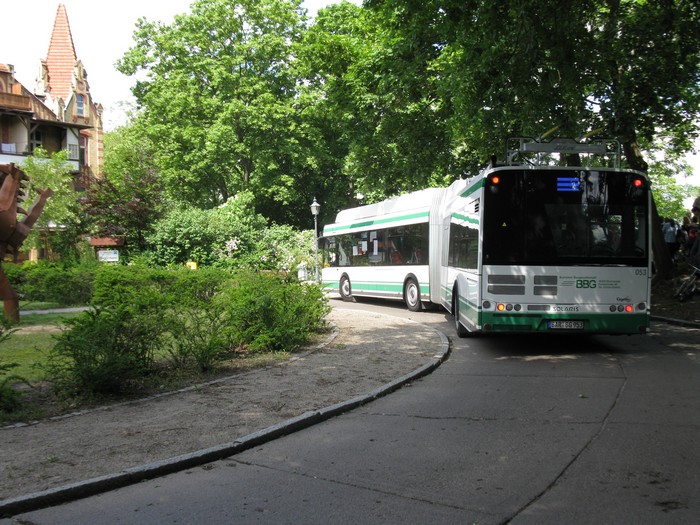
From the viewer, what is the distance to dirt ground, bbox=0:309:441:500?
4910mm

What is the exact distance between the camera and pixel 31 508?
13.9 ft

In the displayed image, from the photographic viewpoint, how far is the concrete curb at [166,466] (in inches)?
167

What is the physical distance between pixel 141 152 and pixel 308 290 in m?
27.4

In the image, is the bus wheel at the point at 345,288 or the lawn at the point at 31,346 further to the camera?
the bus wheel at the point at 345,288

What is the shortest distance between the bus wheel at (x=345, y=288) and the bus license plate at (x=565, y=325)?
13332 mm

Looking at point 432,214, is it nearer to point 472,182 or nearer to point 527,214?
point 472,182

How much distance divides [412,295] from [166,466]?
14.5 meters

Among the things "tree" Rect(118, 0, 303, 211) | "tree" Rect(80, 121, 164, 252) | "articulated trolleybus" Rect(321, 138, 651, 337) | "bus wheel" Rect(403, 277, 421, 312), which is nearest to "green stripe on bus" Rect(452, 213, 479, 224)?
"articulated trolleybus" Rect(321, 138, 651, 337)

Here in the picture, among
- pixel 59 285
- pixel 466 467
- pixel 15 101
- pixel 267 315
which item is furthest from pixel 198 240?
pixel 15 101

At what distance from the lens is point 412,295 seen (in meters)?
19.0

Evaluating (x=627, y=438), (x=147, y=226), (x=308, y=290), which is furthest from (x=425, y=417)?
(x=147, y=226)

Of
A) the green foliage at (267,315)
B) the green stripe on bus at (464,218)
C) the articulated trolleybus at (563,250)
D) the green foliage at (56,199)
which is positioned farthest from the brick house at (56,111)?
the articulated trolleybus at (563,250)

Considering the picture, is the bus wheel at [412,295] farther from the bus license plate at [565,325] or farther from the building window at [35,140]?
the building window at [35,140]

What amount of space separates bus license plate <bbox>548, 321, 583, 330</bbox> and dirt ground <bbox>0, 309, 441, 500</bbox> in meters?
2.09
